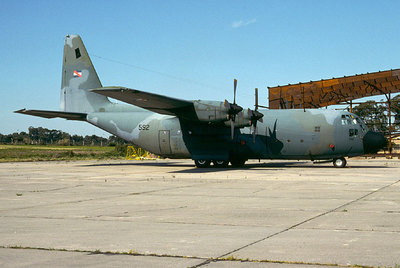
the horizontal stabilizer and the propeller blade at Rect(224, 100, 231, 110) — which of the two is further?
the horizontal stabilizer

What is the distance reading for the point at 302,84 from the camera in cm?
4825

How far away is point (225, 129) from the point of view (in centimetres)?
2969

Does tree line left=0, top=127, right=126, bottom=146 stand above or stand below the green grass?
above

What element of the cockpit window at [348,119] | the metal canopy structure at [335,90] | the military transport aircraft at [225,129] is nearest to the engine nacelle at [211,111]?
the military transport aircraft at [225,129]

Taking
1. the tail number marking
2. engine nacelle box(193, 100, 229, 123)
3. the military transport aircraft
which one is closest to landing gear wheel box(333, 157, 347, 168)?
the military transport aircraft

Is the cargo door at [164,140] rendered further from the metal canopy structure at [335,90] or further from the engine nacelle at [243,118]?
the metal canopy structure at [335,90]

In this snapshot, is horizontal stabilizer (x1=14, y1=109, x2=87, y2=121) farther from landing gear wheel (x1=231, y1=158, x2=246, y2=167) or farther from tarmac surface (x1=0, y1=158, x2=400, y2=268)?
tarmac surface (x1=0, y1=158, x2=400, y2=268)

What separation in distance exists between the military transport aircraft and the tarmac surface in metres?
12.7

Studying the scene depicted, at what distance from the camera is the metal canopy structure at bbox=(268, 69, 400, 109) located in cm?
4466

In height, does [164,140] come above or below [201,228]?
above

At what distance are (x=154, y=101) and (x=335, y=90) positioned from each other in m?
26.3

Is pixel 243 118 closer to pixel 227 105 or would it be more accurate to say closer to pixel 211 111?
pixel 227 105

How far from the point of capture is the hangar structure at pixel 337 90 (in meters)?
44.7

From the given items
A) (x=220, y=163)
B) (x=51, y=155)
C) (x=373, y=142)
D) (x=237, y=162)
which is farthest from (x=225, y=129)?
(x=51, y=155)
